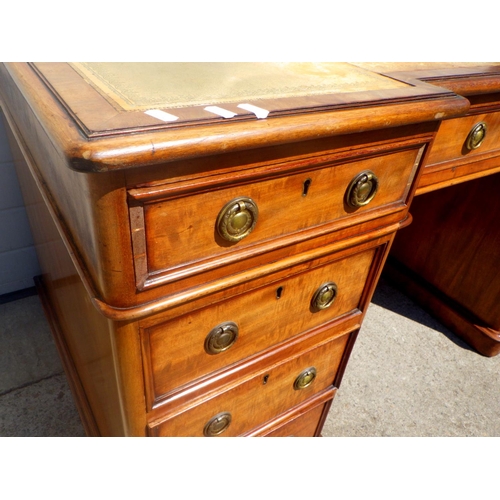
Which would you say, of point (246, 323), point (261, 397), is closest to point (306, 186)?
point (246, 323)

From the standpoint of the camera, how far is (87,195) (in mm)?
521

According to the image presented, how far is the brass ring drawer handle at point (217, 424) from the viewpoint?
0.96 meters

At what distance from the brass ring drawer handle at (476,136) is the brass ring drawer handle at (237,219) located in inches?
28.6

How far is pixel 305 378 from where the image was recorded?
110 cm

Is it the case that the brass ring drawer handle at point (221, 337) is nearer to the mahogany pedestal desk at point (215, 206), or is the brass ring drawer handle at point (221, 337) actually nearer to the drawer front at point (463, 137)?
the mahogany pedestal desk at point (215, 206)

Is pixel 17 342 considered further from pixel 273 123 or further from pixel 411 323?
pixel 411 323

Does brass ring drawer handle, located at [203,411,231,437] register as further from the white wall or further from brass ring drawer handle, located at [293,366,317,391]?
the white wall

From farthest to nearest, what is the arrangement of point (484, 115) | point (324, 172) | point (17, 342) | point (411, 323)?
point (411, 323), point (17, 342), point (484, 115), point (324, 172)

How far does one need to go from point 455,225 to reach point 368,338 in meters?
0.65

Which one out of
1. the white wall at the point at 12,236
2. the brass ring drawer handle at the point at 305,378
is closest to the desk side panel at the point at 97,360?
the white wall at the point at 12,236

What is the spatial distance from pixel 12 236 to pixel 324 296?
56.3 inches

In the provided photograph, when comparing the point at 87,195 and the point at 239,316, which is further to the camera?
the point at 239,316

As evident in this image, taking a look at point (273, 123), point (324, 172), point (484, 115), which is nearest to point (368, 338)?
point (484, 115)

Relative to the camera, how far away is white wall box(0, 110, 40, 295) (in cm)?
158
